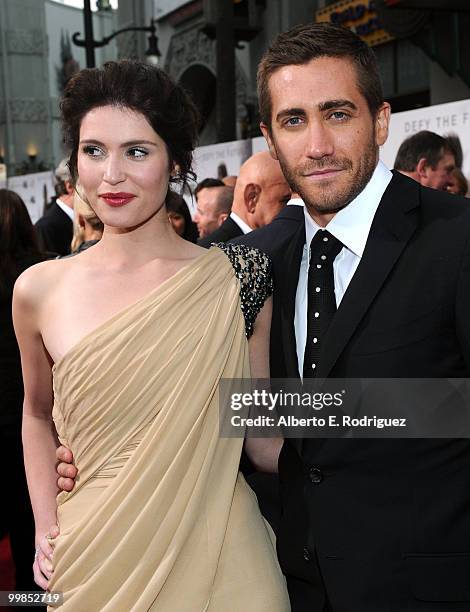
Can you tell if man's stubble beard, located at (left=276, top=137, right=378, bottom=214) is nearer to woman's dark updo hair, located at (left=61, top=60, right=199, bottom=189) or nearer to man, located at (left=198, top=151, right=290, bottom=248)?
woman's dark updo hair, located at (left=61, top=60, right=199, bottom=189)

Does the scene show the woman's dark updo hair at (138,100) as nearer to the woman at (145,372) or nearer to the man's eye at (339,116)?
the woman at (145,372)

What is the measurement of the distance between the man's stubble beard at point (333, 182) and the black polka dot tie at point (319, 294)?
0.07 m

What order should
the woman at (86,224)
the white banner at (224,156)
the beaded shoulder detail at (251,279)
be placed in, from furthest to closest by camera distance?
the white banner at (224,156) < the woman at (86,224) < the beaded shoulder detail at (251,279)

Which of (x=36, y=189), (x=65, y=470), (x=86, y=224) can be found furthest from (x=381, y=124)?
(x=36, y=189)

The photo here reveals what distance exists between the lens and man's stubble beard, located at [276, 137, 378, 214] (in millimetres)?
1786

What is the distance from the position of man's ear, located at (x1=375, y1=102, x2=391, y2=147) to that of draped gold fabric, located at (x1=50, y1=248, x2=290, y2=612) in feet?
1.82

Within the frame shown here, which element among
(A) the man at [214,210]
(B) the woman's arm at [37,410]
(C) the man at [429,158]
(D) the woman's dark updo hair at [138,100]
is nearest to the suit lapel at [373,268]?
(D) the woman's dark updo hair at [138,100]

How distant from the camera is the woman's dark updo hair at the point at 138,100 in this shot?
1881 millimetres

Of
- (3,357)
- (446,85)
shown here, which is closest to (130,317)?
(3,357)

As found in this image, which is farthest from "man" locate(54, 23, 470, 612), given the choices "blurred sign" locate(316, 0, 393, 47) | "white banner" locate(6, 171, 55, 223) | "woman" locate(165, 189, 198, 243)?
"blurred sign" locate(316, 0, 393, 47)

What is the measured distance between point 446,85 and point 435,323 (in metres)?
11.7

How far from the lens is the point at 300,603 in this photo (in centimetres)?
181

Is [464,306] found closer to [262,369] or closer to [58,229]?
[262,369]

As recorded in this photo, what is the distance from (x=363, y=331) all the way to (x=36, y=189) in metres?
8.71
